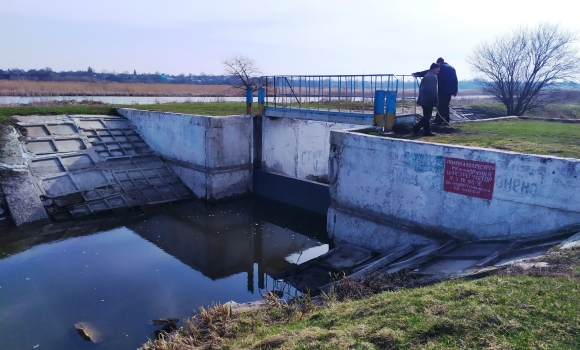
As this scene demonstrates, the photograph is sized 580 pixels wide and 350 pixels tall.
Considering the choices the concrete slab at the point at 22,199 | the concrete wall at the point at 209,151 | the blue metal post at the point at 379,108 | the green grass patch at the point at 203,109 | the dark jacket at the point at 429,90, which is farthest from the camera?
the green grass patch at the point at 203,109

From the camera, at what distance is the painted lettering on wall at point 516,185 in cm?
700

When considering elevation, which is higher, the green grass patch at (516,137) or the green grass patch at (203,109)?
the green grass patch at (203,109)

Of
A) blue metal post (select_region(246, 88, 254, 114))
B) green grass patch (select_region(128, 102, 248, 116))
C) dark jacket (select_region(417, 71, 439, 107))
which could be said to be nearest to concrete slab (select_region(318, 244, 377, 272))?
dark jacket (select_region(417, 71, 439, 107))

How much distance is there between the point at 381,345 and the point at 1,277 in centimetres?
828

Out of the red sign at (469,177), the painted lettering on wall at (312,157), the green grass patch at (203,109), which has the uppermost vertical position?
the green grass patch at (203,109)

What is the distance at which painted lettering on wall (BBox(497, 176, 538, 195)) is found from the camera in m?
7.00

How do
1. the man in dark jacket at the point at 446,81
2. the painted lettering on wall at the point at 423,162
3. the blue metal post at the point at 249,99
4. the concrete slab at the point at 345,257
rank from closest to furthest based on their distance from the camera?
1. the painted lettering on wall at the point at 423,162
2. the concrete slab at the point at 345,257
3. the man in dark jacket at the point at 446,81
4. the blue metal post at the point at 249,99

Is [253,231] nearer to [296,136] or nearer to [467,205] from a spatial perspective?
[296,136]

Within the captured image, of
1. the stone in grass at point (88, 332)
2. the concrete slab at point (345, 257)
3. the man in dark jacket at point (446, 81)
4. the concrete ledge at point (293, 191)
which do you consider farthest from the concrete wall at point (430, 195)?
the stone in grass at point (88, 332)

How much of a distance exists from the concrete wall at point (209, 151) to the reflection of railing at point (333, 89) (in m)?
1.35

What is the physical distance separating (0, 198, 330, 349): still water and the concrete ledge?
13.3 inches

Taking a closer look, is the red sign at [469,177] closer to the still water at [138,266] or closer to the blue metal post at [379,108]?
the blue metal post at [379,108]

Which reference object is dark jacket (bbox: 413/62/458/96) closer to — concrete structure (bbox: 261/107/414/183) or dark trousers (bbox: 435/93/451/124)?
dark trousers (bbox: 435/93/451/124)

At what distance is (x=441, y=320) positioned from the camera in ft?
13.5
